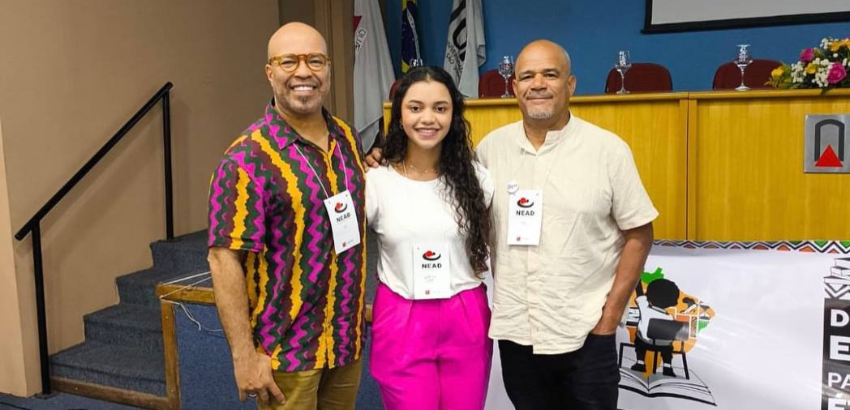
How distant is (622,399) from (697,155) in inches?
47.8

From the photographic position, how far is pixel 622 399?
8.12 ft

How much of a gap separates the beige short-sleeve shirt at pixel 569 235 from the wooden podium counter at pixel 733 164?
1.48m

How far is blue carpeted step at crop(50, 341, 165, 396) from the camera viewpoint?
359 centimetres

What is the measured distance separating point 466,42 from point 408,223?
4.74 metres

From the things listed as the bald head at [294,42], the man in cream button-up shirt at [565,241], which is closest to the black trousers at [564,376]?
the man in cream button-up shirt at [565,241]

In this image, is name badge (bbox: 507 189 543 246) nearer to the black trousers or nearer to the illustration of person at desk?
the black trousers

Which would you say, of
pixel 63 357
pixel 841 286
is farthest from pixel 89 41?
pixel 841 286

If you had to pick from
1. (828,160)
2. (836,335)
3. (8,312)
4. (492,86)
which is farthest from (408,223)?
(492,86)

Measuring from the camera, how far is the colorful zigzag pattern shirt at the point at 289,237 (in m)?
1.56

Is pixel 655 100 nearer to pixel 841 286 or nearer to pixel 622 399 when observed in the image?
pixel 841 286

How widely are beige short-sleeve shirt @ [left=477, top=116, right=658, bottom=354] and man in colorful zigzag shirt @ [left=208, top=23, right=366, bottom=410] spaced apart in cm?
41

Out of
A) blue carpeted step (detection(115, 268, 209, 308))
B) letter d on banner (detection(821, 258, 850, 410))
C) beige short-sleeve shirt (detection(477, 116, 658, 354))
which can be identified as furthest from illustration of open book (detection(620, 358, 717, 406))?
blue carpeted step (detection(115, 268, 209, 308))

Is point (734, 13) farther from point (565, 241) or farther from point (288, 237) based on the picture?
point (288, 237)

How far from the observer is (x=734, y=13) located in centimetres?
549
